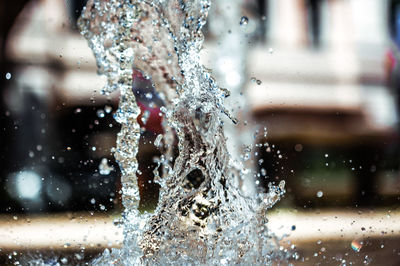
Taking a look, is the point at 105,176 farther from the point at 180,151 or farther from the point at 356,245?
the point at 356,245

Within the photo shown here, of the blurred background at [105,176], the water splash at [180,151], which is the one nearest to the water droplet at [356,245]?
the blurred background at [105,176]

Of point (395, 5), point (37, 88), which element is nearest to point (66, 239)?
point (37, 88)

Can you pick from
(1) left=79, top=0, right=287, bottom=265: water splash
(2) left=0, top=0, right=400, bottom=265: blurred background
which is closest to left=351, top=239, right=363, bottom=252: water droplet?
(2) left=0, top=0, right=400, bottom=265: blurred background

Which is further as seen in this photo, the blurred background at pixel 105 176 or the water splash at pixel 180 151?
the blurred background at pixel 105 176

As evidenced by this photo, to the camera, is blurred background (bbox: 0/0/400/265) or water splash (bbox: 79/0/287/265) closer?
water splash (bbox: 79/0/287/265)

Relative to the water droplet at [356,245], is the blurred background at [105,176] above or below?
above

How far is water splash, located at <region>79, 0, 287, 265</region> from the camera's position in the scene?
3.59ft

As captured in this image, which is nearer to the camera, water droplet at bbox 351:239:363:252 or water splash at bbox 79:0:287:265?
water splash at bbox 79:0:287:265

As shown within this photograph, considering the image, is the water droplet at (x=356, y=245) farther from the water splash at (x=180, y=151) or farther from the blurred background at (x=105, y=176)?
the water splash at (x=180, y=151)

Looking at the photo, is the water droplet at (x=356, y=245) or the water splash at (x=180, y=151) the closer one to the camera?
the water splash at (x=180, y=151)

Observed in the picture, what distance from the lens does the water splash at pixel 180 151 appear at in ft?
3.59

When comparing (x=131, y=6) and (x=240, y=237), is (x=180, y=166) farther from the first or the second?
(x=131, y=6)

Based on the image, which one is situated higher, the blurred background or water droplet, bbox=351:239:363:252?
the blurred background

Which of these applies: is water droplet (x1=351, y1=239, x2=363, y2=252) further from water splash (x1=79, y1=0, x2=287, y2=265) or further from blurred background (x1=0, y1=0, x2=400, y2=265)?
water splash (x1=79, y1=0, x2=287, y2=265)
